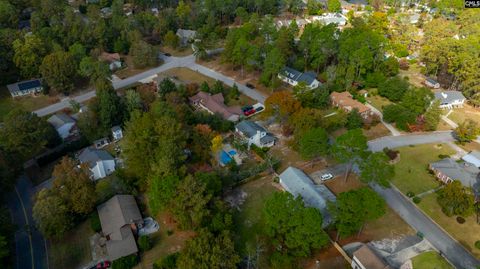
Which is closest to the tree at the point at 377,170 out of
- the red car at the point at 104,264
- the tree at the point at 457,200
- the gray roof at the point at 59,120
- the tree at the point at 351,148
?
the tree at the point at 351,148

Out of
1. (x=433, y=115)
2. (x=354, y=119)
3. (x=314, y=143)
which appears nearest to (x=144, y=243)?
(x=314, y=143)

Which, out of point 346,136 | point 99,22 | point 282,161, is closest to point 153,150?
point 282,161

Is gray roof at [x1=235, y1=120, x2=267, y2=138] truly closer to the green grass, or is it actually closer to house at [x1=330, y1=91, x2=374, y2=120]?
house at [x1=330, y1=91, x2=374, y2=120]

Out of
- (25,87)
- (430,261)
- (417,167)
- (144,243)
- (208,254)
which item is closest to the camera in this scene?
(208,254)

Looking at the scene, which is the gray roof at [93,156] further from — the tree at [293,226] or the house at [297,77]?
the house at [297,77]

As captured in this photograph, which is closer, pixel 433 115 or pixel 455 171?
pixel 455 171

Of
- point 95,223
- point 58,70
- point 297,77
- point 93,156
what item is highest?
point 297,77

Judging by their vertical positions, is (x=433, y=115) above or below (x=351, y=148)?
below

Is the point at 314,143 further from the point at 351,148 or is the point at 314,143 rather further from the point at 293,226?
the point at 293,226
